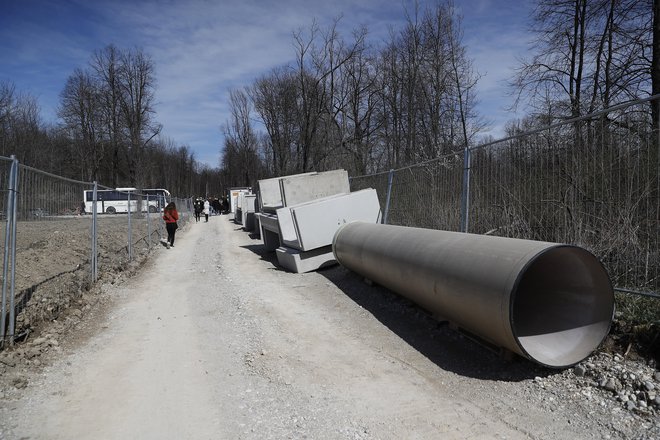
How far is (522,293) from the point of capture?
15.4ft

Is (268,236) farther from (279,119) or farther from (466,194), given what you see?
(279,119)

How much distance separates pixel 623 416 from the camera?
340cm

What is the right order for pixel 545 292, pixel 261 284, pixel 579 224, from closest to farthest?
pixel 545 292
pixel 579 224
pixel 261 284

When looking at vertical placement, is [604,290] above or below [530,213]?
below

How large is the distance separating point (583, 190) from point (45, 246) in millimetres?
7899

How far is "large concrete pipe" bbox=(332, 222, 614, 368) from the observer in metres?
4.01

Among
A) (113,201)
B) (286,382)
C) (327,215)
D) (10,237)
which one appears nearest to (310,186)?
(327,215)

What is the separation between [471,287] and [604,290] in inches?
46.7

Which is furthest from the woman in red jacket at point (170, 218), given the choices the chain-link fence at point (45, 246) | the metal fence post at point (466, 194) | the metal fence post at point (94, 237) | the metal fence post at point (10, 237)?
the metal fence post at point (466, 194)

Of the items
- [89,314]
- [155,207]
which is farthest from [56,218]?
[155,207]

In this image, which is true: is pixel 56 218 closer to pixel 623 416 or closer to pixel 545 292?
pixel 545 292

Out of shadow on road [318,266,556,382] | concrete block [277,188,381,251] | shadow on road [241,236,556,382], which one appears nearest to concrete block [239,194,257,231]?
concrete block [277,188,381,251]

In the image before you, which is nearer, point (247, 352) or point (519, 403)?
point (519, 403)

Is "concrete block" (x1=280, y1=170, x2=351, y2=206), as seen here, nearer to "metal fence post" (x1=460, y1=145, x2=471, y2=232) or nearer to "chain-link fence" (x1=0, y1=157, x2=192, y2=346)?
"chain-link fence" (x1=0, y1=157, x2=192, y2=346)
